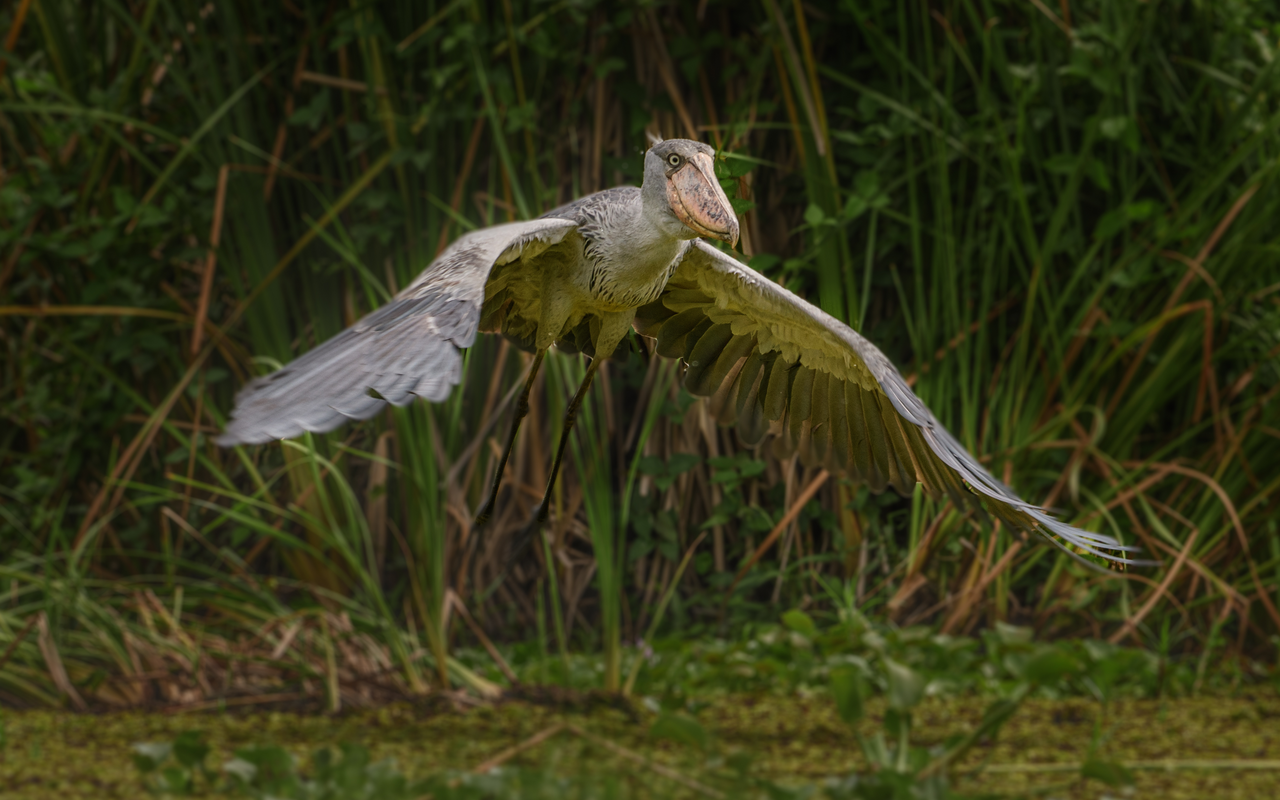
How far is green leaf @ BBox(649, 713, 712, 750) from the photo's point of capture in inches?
94.5

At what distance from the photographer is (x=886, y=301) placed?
398cm

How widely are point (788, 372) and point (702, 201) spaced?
0.75 meters

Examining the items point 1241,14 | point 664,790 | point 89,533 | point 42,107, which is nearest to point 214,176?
point 42,107

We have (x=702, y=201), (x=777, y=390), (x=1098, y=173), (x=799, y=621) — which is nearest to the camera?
(x=702, y=201)

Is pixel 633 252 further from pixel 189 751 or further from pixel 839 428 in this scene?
pixel 189 751

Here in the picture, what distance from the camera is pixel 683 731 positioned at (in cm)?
242

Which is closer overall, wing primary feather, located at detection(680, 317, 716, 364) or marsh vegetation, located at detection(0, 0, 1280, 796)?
wing primary feather, located at detection(680, 317, 716, 364)

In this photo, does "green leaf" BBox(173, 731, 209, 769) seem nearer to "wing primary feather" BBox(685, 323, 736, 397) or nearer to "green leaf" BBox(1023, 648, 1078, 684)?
"wing primary feather" BBox(685, 323, 736, 397)

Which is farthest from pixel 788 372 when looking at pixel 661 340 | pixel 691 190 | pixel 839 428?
pixel 691 190

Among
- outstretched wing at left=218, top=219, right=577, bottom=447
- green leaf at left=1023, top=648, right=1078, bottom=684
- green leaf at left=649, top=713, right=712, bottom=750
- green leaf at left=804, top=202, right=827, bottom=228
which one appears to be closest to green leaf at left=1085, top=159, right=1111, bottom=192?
green leaf at left=804, top=202, right=827, bottom=228

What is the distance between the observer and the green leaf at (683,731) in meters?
2.40

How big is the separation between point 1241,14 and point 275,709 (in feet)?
11.1

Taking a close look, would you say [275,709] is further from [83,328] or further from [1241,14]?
[1241,14]

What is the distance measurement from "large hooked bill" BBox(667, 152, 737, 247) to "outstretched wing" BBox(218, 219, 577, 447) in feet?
1.06
